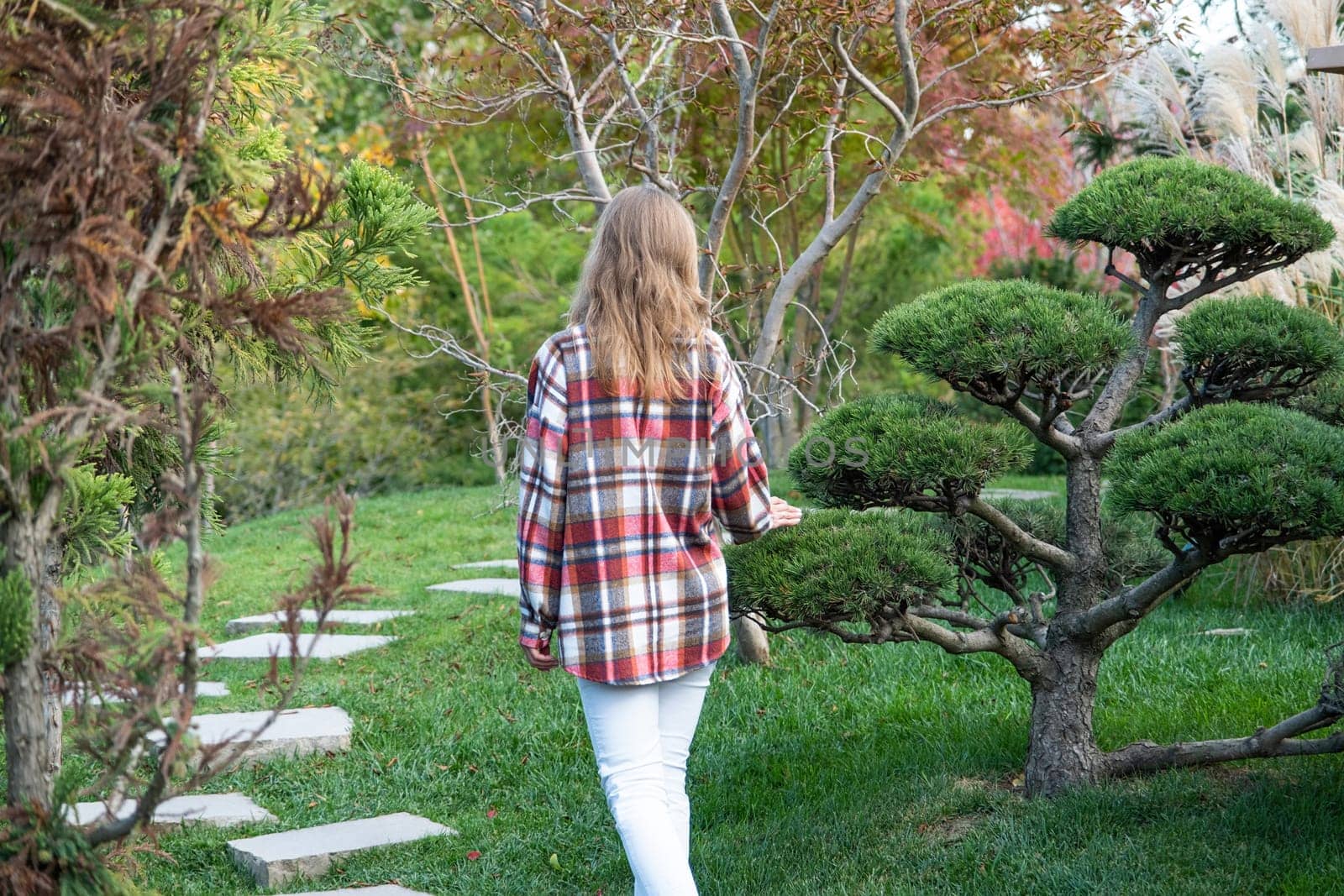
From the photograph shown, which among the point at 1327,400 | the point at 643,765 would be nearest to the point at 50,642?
the point at 643,765

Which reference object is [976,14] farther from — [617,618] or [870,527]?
[617,618]

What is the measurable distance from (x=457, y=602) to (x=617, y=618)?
443 cm

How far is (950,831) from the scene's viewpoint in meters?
3.43

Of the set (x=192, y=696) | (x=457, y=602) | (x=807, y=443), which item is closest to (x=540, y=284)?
(x=457, y=602)

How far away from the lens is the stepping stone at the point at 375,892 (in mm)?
3311

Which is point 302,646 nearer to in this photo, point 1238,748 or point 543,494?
point 543,494

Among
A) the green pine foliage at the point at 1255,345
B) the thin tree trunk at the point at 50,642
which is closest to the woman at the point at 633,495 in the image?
the thin tree trunk at the point at 50,642

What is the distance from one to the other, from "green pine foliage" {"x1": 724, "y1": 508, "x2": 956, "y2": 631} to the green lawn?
702 millimetres

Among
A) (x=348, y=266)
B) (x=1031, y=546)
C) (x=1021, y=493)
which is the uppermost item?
(x=348, y=266)

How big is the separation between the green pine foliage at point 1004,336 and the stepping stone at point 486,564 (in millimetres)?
4890

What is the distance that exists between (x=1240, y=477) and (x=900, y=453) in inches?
30.5

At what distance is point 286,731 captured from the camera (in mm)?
4559

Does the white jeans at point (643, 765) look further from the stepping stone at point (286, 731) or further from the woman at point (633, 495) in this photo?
the stepping stone at point (286, 731)

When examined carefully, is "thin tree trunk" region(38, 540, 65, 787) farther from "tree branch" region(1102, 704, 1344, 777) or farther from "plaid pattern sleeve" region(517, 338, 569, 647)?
"tree branch" region(1102, 704, 1344, 777)
